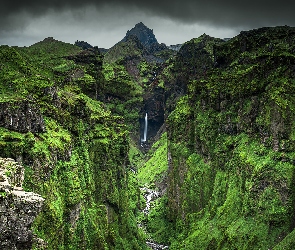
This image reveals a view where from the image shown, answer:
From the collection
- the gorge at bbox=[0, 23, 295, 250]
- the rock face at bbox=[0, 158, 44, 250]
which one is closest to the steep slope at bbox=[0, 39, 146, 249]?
the gorge at bbox=[0, 23, 295, 250]

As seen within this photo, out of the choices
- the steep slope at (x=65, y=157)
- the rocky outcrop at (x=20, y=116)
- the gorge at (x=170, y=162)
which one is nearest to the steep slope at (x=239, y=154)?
the gorge at (x=170, y=162)

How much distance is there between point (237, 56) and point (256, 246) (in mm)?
72100

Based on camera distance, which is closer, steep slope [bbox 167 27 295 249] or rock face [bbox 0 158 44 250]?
rock face [bbox 0 158 44 250]

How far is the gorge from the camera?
46.1 m

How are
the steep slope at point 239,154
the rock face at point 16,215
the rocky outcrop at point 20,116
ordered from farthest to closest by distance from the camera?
1. the steep slope at point 239,154
2. the rocky outcrop at point 20,116
3. the rock face at point 16,215

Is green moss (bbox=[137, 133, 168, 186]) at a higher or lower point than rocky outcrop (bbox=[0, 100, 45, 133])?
lower

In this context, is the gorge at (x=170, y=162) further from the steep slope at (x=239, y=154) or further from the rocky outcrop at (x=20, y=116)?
the steep slope at (x=239, y=154)

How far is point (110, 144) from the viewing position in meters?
84.6

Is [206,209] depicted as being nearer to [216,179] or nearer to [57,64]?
[216,179]

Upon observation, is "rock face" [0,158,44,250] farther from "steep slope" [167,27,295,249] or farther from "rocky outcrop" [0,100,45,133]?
"steep slope" [167,27,295,249]

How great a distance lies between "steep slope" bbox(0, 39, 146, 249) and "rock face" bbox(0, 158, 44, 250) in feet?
50.8

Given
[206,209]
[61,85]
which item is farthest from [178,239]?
[61,85]

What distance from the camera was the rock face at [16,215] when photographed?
25.8 m

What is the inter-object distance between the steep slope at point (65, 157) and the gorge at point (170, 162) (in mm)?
199
